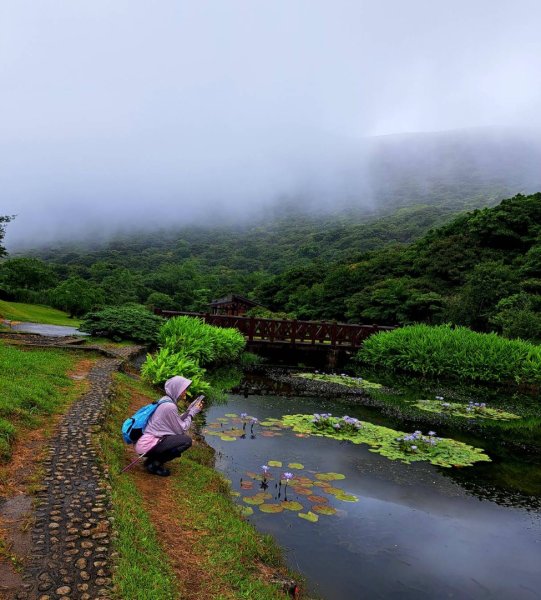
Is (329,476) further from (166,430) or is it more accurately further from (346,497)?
(166,430)

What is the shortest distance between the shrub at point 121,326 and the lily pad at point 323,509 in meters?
12.2

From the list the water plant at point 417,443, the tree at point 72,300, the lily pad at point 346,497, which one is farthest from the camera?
the tree at point 72,300

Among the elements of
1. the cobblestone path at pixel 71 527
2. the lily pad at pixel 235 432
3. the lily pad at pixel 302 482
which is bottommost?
the lily pad at pixel 235 432

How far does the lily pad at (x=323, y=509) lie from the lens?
6312mm

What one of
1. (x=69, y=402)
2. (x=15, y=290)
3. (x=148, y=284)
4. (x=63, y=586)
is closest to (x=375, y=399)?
(x=69, y=402)

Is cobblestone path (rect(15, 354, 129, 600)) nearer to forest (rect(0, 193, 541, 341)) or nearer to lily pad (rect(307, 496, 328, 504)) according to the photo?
lily pad (rect(307, 496, 328, 504))

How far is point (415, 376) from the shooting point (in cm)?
1955

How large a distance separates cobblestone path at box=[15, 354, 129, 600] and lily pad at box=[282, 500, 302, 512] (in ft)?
8.48

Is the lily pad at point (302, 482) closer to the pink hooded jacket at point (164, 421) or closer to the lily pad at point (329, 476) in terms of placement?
the lily pad at point (329, 476)

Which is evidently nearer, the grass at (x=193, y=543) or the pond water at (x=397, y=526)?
the grass at (x=193, y=543)

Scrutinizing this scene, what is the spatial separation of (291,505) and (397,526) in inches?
58.2

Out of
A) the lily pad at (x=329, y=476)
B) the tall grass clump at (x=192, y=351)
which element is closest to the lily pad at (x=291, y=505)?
the lily pad at (x=329, y=476)

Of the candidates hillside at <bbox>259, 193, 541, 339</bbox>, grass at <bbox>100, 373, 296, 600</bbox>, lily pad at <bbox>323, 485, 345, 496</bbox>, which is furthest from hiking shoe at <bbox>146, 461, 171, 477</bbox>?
hillside at <bbox>259, 193, 541, 339</bbox>

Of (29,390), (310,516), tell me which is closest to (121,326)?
(29,390)
